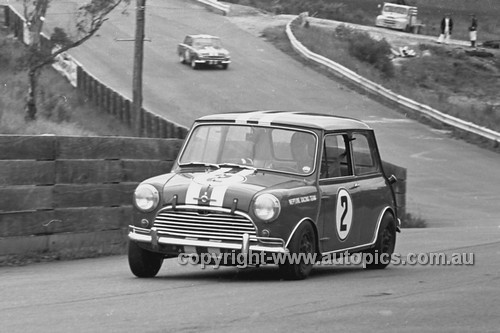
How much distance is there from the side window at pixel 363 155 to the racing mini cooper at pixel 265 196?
1 cm

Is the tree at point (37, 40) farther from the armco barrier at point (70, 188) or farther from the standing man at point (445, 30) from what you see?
the standing man at point (445, 30)

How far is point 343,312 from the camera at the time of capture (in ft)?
26.6

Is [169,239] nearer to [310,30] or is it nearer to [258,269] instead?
[258,269]

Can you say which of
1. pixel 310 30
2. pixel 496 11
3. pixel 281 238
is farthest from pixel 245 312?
pixel 496 11

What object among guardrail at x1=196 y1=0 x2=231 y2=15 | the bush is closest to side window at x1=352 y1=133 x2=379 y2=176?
the bush

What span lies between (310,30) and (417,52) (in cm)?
567

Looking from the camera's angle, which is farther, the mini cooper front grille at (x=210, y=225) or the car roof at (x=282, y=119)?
the car roof at (x=282, y=119)

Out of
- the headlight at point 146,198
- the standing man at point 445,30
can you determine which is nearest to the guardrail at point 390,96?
the standing man at point 445,30

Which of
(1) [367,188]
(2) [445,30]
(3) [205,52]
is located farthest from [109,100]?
(2) [445,30]

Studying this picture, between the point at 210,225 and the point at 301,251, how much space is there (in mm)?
950

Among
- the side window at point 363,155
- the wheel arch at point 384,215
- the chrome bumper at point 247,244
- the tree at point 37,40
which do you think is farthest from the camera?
the tree at point 37,40

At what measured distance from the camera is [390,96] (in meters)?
38.8

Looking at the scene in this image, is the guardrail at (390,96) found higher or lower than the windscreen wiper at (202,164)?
lower

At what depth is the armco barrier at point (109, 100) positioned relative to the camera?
86.4 feet
